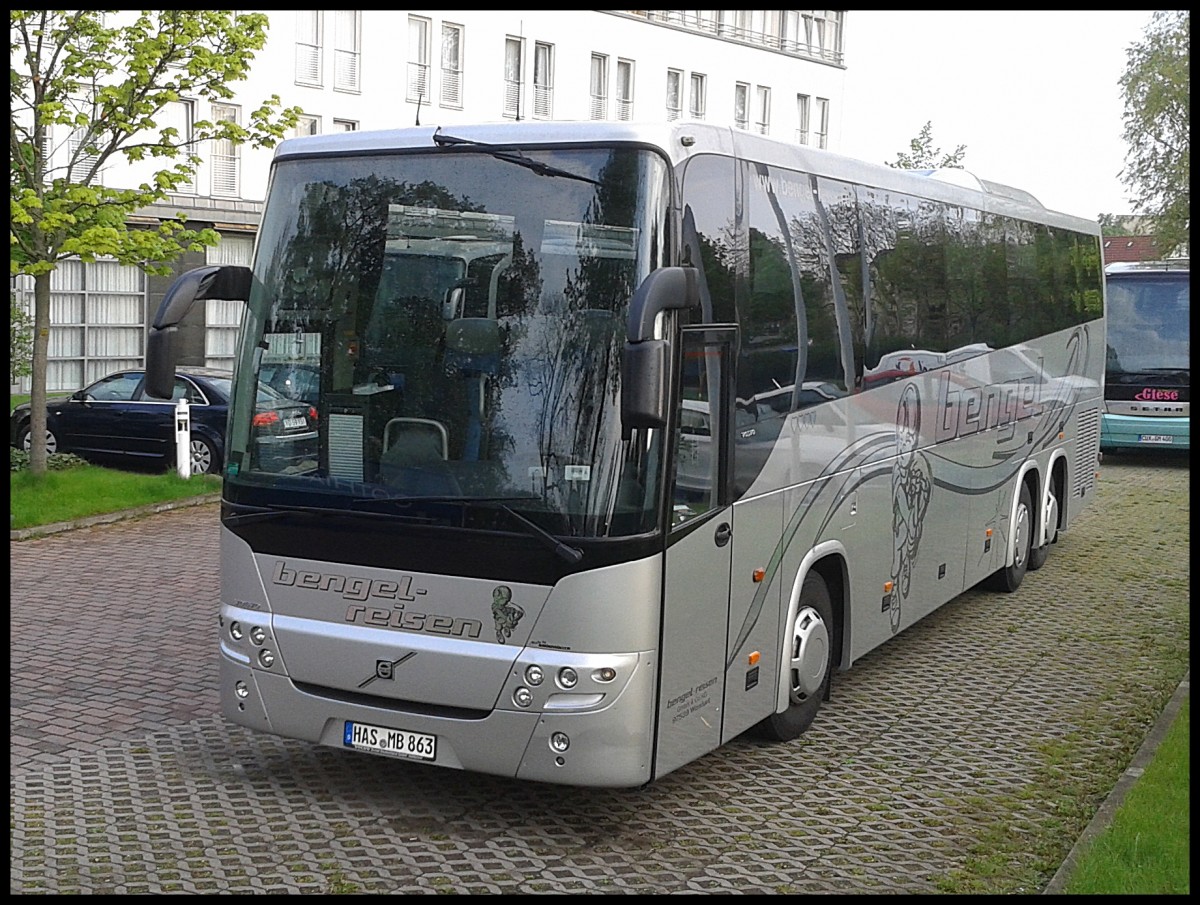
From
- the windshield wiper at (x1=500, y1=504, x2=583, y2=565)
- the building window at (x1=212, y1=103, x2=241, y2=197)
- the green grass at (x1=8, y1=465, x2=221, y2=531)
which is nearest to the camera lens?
the windshield wiper at (x1=500, y1=504, x2=583, y2=565)

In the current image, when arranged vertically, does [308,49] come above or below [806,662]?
above

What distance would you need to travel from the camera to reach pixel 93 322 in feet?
123

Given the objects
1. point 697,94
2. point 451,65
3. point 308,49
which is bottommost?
point 308,49

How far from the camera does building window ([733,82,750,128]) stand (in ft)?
177

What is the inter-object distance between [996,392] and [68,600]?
25.3ft

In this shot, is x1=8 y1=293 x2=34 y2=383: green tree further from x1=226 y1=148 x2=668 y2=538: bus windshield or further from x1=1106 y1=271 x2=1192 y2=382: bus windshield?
x1=1106 y1=271 x2=1192 y2=382: bus windshield

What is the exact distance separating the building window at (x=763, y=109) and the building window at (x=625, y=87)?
282 inches

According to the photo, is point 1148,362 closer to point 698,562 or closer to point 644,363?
point 698,562

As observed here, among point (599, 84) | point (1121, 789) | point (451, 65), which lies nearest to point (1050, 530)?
point (1121, 789)

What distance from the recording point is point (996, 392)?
12141mm

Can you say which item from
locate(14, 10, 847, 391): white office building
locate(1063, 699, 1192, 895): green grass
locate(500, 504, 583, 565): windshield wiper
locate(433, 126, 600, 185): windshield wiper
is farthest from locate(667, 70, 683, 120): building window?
locate(500, 504, 583, 565): windshield wiper

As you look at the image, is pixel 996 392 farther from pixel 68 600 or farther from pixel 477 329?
pixel 68 600

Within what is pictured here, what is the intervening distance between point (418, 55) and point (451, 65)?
44.7 inches

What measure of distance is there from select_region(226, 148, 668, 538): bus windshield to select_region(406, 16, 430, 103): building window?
37520 millimetres
